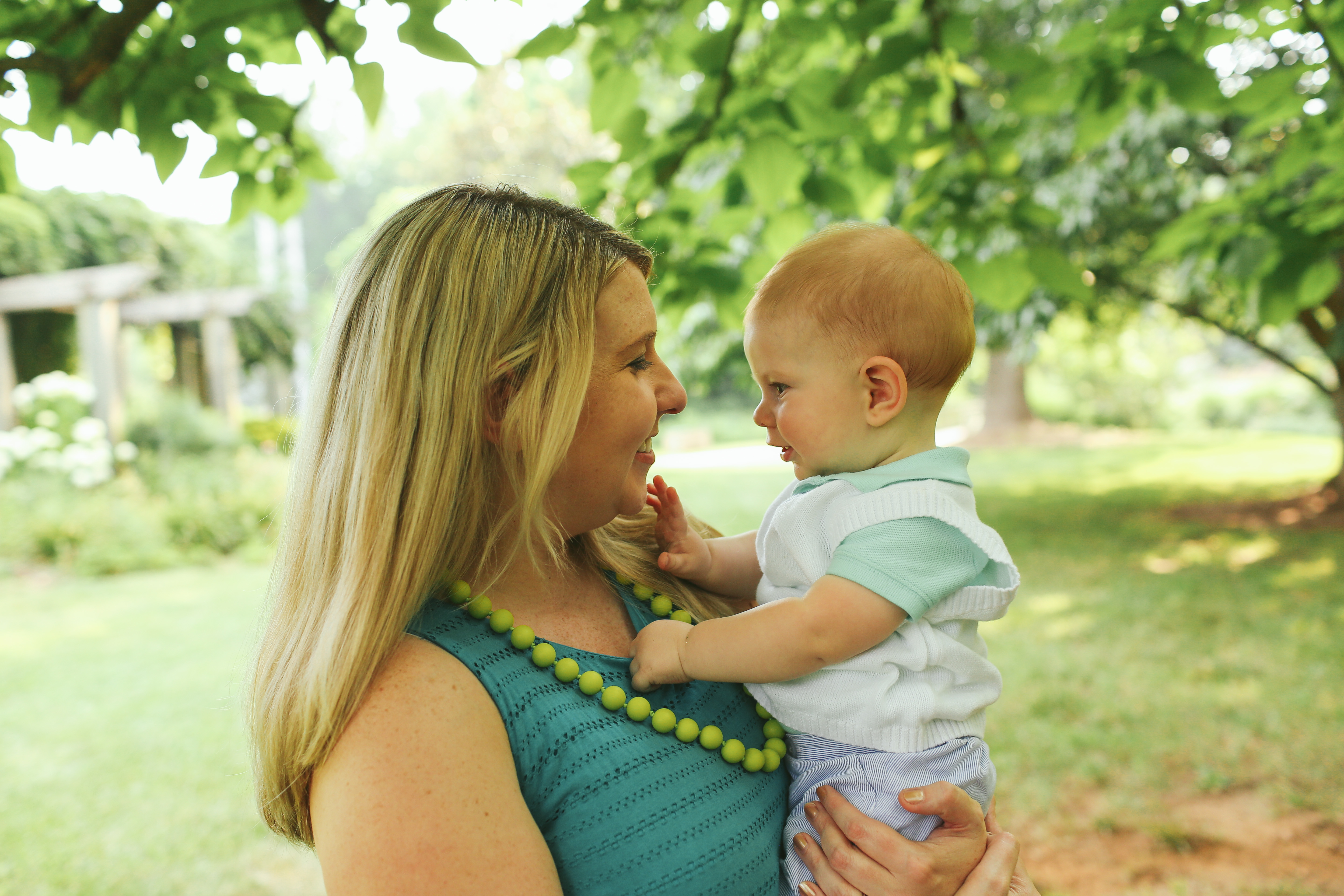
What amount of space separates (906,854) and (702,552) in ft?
1.99

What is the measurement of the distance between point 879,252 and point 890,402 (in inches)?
9.3

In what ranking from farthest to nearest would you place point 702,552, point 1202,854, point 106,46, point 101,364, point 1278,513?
point 101,364, point 1278,513, point 1202,854, point 106,46, point 702,552

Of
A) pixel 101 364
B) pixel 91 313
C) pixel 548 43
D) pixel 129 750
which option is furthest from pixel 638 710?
pixel 91 313

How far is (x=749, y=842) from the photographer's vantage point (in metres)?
1.25

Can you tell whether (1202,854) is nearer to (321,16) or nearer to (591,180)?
(591,180)

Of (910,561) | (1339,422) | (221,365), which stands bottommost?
(221,365)

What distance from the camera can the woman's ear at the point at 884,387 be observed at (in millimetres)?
1355

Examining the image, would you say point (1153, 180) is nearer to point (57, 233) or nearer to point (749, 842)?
point (749, 842)

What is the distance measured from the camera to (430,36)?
190 cm

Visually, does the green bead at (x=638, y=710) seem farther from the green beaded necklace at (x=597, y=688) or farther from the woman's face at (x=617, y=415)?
the woman's face at (x=617, y=415)

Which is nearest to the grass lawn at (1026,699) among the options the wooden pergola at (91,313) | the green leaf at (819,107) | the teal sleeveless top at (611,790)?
the teal sleeveless top at (611,790)

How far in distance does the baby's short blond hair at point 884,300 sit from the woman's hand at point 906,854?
0.63 meters

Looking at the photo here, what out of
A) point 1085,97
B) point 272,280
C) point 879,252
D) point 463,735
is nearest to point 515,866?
point 463,735

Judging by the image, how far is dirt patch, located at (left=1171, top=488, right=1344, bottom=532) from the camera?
838 centimetres
